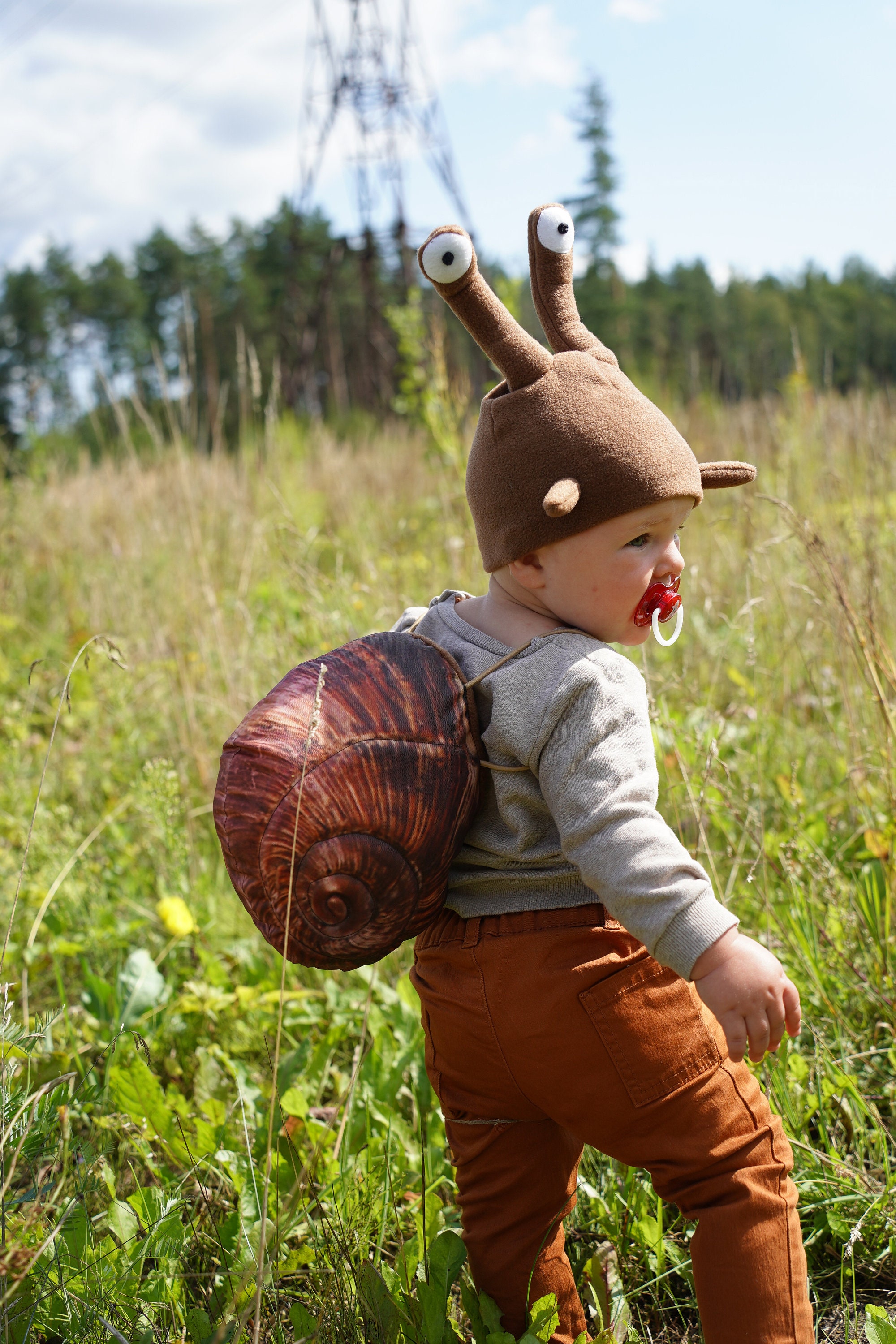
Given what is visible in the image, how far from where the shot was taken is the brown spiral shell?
104 cm

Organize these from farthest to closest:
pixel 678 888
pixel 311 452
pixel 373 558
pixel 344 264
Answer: pixel 344 264 < pixel 311 452 < pixel 373 558 < pixel 678 888

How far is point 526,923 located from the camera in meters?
→ 1.13

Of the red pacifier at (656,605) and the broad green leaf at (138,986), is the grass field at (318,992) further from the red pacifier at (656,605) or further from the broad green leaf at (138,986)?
the red pacifier at (656,605)

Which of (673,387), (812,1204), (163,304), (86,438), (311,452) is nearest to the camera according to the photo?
(812,1204)

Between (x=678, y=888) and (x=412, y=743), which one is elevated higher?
(x=412, y=743)

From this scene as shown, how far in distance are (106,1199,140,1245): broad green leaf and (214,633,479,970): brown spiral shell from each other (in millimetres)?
536

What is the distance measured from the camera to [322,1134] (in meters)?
1.51

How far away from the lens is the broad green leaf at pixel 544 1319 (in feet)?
3.74

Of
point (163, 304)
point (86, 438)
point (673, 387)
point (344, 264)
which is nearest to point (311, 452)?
point (673, 387)

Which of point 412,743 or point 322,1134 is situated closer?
point 412,743

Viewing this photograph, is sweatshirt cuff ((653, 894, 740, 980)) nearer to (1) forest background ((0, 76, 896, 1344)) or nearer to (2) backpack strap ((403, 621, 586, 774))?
(2) backpack strap ((403, 621, 586, 774))

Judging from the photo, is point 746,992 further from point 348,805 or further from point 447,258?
point 447,258

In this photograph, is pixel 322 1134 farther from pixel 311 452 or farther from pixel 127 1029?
pixel 311 452

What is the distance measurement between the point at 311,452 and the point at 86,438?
444 inches
